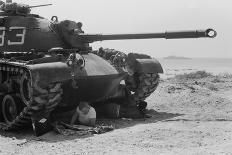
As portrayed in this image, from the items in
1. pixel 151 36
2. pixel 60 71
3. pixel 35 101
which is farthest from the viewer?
pixel 151 36

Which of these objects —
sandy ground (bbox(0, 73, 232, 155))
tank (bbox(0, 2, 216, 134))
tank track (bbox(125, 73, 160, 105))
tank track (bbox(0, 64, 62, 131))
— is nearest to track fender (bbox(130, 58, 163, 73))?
tank (bbox(0, 2, 216, 134))

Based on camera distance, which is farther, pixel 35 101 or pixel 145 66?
pixel 145 66

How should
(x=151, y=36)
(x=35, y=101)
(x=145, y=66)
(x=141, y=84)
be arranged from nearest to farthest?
(x=35, y=101) → (x=151, y=36) → (x=145, y=66) → (x=141, y=84)

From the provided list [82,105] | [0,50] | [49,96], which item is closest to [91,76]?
[82,105]

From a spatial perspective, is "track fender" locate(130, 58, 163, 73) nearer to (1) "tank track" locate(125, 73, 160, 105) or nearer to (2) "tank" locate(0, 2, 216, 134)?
(2) "tank" locate(0, 2, 216, 134)

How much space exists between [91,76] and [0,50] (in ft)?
7.91

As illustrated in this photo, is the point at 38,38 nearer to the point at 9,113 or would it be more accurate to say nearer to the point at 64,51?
the point at 64,51

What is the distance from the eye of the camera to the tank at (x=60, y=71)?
9.42 meters

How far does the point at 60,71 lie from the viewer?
9.40 meters

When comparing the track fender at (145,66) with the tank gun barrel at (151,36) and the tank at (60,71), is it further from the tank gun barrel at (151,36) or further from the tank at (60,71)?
the tank gun barrel at (151,36)

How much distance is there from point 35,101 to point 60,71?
74 centimetres

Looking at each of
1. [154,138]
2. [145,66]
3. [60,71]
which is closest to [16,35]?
[60,71]

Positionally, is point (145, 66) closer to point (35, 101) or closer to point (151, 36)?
point (151, 36)

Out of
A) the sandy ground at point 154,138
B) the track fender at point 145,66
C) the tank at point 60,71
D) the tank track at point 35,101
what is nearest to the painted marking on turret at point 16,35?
the tank at point 60,71
